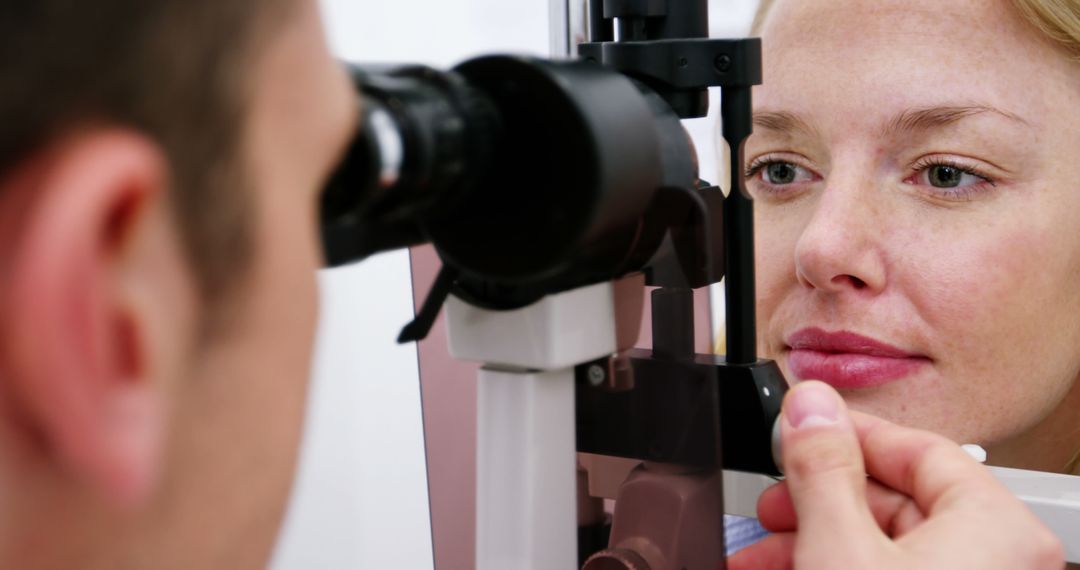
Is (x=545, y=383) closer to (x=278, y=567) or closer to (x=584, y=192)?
(x=584, y=192)

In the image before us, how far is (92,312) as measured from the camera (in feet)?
0.91

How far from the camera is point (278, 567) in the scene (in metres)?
1.38

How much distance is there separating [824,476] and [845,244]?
1.45ft

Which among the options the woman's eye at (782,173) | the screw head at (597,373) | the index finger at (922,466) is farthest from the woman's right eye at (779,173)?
the screw head at (597,373)

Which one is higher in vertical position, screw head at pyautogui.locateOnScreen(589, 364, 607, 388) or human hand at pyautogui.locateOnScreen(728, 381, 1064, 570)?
screw head at pyautogui.locateOnScreen(589, 364, 607, 388)

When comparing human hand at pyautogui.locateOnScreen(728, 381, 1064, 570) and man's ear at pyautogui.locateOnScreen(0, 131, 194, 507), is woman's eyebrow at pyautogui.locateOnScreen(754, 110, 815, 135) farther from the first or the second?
man's ear at pyautogui.locateOnScreen(0, 131, 194, 507)

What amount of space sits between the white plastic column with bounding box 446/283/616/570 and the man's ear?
290 millimetres

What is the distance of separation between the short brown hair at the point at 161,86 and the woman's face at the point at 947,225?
78 cm

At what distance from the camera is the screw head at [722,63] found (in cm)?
65

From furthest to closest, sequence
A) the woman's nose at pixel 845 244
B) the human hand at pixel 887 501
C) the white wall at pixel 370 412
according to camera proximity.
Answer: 1. the white wall at pixel 370 412
2. the woman's nose at pixel 845 244
3. the human hand at pixel 887 501

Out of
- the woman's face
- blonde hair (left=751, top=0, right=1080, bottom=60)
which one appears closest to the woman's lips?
the woman's face

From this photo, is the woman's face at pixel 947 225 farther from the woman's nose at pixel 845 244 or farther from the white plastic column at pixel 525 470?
the white plastic column at pixel 525 470

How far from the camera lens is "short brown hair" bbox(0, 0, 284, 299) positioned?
27cm

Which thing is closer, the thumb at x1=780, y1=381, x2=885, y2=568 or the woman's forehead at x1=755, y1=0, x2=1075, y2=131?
the thumb at x1=780, y1=381, x2=885, y2=568
